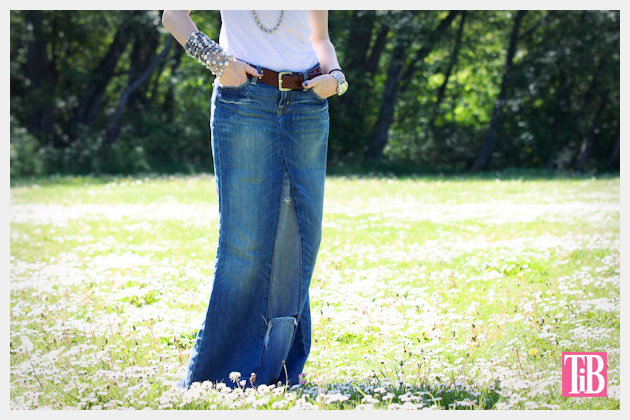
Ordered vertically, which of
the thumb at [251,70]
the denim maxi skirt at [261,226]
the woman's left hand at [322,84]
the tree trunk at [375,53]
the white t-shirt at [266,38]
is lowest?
the denim maxi skirt at [261,226]

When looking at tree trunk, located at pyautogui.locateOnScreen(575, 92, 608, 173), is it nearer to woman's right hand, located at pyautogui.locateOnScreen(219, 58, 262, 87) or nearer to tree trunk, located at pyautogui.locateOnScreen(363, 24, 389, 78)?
tree trunk, located at pyautogui.locateOnScreen(363, 24, 389, 78)

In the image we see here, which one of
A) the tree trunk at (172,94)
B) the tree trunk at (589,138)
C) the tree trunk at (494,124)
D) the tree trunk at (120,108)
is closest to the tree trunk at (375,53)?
the tree trunk at (494,124)

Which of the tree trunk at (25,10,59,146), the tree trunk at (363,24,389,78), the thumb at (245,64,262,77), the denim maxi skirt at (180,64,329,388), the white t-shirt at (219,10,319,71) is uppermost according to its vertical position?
the tree trunk at (363,24,389,78)

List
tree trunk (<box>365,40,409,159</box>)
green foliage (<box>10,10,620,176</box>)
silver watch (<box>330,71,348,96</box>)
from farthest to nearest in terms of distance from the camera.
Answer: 1. tree trunk (<box>365,40,409,159</box>)
2. green foliage (<box>10,10,620,176</box>)
3. silver watch (<box>330,71,348,96</box>)

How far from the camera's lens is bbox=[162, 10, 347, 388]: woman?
10.9 feet

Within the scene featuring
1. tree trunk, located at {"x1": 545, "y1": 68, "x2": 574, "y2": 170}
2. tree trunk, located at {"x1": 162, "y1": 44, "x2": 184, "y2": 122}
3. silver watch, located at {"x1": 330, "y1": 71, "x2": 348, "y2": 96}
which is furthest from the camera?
tree trunk, located at {"x1": 162, "y1": 44, "x2": 184, "y2": 122}

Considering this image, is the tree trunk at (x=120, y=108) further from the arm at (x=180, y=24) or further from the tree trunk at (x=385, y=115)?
the arm at (x=180, y=24)

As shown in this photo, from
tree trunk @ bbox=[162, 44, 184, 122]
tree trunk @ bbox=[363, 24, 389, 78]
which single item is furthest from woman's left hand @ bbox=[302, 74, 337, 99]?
tree trunk @ bbox=[162, 44, 184, 122]

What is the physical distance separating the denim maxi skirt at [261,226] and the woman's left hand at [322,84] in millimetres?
51

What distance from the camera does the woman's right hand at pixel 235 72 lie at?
127 inches

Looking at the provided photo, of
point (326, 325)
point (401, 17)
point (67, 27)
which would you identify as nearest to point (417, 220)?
point (326, 325)

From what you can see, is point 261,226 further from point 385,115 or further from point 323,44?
point 385,115

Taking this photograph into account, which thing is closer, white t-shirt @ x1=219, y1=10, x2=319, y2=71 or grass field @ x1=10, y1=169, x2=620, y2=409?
white t-shirt @ x1=219, y1=10, x2=319, y2=71

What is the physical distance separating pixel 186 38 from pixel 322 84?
28.1 inches
